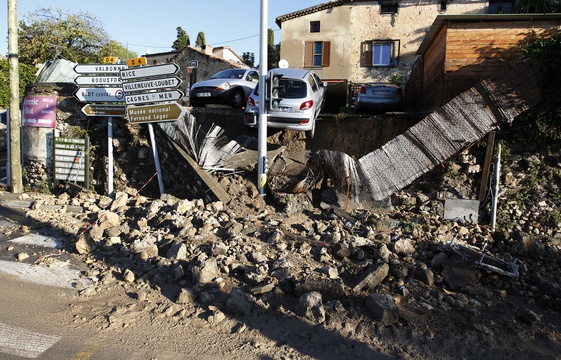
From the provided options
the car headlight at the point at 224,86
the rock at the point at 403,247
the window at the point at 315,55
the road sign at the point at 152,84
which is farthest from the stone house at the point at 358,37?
the rock at the point at 403,247

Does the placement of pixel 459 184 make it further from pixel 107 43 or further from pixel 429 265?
pixel 107 43

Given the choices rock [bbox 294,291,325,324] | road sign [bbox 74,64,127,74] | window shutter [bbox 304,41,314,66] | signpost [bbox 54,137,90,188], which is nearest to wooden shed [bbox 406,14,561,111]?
rock [bbox 294,291,325,324]

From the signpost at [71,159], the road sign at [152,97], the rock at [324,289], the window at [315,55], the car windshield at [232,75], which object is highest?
the window at [315,55]

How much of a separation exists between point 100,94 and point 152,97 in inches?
71.2

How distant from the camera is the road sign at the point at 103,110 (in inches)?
405

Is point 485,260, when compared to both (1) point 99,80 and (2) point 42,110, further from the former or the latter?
(2) point 42,110

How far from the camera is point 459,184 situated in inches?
334

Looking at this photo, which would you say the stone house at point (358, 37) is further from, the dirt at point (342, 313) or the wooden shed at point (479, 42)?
the dirt at point (342, 313)

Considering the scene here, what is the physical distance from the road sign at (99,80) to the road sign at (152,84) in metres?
0.58

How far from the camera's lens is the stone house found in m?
24.6

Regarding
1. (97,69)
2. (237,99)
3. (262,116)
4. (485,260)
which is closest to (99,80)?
(97,69)

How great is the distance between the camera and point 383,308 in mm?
4582

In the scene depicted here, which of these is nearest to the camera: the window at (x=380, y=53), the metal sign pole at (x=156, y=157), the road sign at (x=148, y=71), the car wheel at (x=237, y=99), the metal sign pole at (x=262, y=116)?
the metal sign pole at (x=262, y=116)

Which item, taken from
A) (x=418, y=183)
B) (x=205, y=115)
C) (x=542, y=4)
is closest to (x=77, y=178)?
(x=205, y=115)
